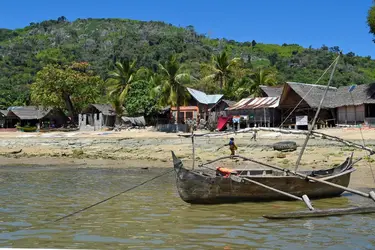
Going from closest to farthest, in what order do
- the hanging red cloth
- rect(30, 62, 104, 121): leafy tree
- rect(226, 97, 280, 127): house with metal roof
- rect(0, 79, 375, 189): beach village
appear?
rect(0, 79, 375, 189): beach village < rect(226, 97, 280, 127): house with metal roof < the hanging red cloth < rect(30, 62, 104, 121): leafy tree

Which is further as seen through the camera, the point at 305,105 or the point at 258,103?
the point at 258,103

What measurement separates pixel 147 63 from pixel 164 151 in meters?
64.8

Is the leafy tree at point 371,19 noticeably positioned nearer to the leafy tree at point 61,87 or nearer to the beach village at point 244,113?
the beach village at point 244,113

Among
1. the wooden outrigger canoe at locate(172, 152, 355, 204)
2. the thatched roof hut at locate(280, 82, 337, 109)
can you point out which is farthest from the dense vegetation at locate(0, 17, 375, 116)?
the thatched roof hut at locate(280, 82, 337, 109)

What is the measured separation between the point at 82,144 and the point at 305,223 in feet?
76.2

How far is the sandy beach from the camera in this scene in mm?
21406

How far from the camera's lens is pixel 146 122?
42969mm

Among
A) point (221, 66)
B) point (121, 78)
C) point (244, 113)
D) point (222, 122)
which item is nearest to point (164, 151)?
point (222, 122)

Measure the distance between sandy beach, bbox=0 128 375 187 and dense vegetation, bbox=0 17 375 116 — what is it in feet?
24.6

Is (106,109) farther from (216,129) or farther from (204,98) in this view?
(216,129)

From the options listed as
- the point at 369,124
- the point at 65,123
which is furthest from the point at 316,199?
the point at 65,123

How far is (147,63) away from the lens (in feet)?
293

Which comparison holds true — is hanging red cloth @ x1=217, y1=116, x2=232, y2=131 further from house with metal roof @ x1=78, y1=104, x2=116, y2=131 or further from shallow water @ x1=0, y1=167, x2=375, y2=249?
shallow water @ x1=0, y1=167, x2=375, y2=249

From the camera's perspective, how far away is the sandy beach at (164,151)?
21406 mm
